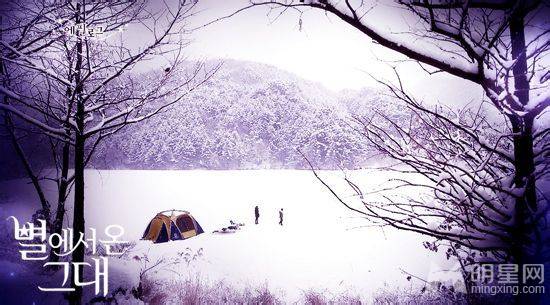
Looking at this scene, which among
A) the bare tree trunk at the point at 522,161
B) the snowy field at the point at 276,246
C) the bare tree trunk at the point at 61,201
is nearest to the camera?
the bare tree trunk at the point at 522,161

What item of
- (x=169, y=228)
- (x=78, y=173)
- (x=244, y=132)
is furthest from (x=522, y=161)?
(x=244, y=132)

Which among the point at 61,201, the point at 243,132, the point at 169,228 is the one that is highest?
the point at 243,132

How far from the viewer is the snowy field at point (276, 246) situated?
865cm

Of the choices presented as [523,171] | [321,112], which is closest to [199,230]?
[523,171]

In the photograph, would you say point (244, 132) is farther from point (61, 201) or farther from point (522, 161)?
point (522, 161)

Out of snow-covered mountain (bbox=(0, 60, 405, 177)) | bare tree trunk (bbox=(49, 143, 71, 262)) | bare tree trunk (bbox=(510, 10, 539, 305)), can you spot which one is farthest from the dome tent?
snow-covered mountain (bbox=(0, 60, 405, 177))

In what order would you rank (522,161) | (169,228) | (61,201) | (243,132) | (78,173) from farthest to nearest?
(243,132) → (169,228) → (61,201) → (78,173) → (522,161)

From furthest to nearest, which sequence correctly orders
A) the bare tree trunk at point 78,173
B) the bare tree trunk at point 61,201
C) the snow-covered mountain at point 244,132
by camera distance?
the snow-covered mountain at point 244,132, the bare tree trunk at point 61,201, the bare tree trunk at point 78,173

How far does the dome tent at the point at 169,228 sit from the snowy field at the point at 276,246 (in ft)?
1.24

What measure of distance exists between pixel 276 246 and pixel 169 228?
439cm

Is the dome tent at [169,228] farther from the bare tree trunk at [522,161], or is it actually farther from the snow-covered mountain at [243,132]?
the snow-covered mountain at [243,132]

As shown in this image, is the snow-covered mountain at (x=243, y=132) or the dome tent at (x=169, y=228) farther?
the snow-covered mountain at (x=243, y=132)

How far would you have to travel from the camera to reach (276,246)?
12.0 m

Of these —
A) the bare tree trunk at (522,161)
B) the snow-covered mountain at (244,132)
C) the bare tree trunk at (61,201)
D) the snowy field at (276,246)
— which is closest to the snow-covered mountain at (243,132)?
the snow-covered mountain at (244,132)
